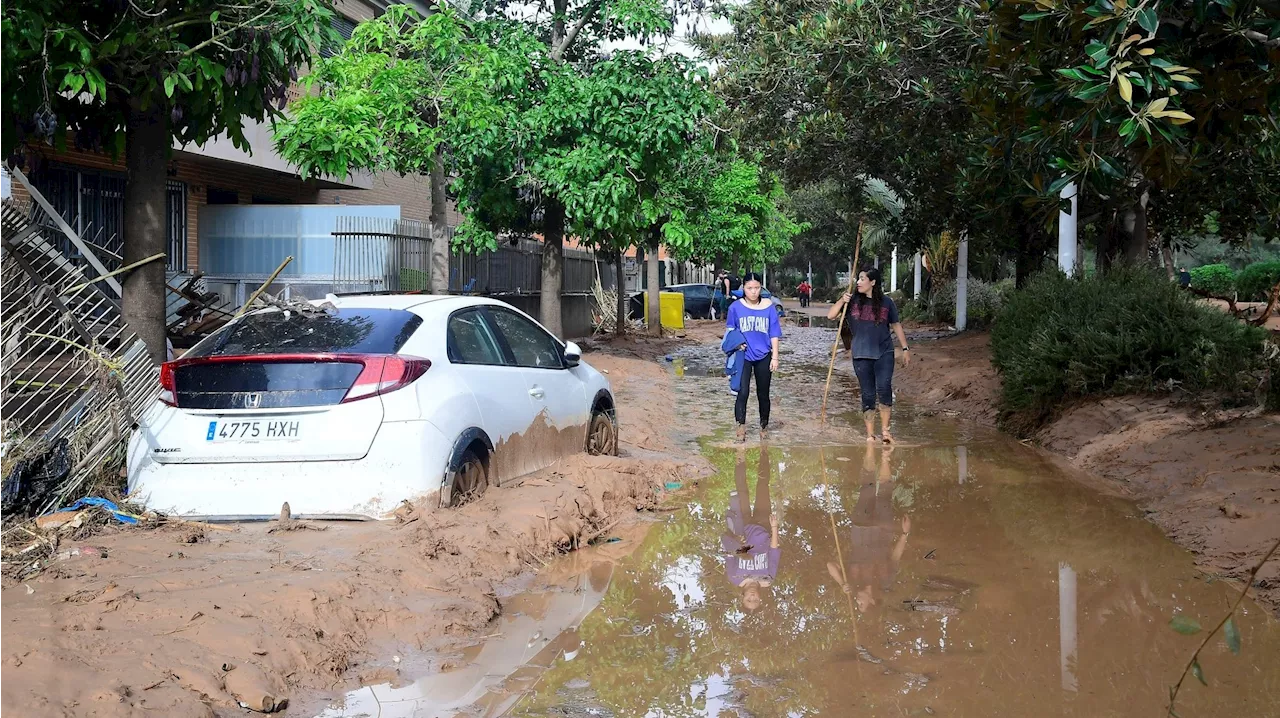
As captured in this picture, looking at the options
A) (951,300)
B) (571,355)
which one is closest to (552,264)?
(571,355)

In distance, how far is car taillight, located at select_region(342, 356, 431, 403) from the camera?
6.37 m

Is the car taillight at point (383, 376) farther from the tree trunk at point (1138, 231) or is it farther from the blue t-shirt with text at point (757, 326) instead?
the tree trunk at point (1138, 231)

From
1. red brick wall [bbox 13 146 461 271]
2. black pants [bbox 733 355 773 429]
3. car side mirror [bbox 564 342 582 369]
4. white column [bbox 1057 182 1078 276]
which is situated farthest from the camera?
red brick wall [bbox 13 146 461 271]

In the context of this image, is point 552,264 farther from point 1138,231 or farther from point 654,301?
point 654,301

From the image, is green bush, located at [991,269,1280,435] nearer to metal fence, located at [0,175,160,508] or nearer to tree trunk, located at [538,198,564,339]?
metal fence, located at [0,175,160,508]

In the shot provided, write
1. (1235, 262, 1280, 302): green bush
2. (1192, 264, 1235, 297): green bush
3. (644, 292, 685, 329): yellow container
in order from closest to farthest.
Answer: (644, 292, 685, 329): yellow container
(1235, 262, 1280, 302): green bush
(1192, 264, 1235, 297): green bush

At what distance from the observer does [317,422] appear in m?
6.30

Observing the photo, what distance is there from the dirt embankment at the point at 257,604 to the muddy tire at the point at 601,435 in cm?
155

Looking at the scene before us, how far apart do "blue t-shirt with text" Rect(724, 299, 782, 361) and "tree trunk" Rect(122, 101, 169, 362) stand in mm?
5581

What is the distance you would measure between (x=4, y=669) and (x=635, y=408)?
10300mm

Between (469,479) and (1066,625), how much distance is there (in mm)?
3367

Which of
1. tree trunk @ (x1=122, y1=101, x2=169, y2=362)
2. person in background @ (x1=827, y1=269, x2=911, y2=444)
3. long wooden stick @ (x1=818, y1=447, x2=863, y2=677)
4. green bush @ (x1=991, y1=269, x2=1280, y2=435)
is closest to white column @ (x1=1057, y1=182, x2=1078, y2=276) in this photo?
green bush @ (x1=991, y1=269, x2=1280, y2=435)

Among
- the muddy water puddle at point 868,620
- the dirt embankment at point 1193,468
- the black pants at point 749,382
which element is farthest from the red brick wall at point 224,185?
the dirt embankment at point 1193,468

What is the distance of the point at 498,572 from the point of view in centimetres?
622
